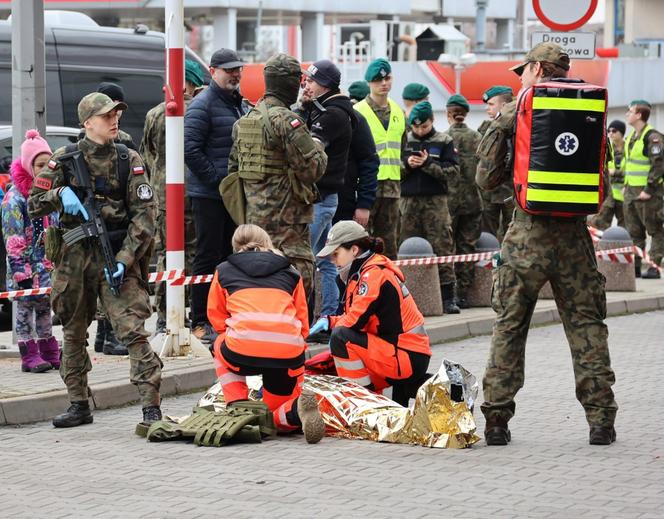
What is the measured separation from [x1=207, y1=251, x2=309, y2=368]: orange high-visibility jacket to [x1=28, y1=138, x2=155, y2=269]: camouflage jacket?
1.67 feet

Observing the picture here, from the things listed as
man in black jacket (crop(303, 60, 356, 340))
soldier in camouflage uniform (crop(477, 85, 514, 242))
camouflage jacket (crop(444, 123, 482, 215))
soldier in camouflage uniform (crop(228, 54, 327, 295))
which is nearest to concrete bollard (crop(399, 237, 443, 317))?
camouflage jacket (crop(444, 123, 482, 215))

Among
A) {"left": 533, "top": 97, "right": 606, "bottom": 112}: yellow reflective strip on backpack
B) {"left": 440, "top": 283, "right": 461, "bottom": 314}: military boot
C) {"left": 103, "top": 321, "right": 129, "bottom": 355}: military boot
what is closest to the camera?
{"left": 533, "top": 97, "right": 606, "bottom": 112}: yellow reflective strip on backpack

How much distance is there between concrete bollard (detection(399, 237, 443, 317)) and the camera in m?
13.0

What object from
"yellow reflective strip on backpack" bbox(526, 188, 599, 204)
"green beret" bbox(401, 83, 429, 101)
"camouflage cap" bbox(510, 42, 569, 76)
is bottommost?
"yellow reflective strip on backpack" bbox(526, 188, 599, 204)

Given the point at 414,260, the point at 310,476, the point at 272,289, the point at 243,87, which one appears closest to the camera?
the point at 310,476

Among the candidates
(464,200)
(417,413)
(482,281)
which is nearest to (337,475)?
(417,413)

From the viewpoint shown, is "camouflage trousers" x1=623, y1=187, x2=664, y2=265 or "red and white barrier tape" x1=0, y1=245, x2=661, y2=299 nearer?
"red and white barrier tape" x1=0, y1=245, x2=661, y2=299

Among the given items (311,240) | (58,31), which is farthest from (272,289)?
(58,31)

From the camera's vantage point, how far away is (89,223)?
8.35 metres

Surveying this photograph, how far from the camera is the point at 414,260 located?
12.9m

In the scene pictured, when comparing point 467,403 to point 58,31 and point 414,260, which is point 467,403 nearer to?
point 414,260

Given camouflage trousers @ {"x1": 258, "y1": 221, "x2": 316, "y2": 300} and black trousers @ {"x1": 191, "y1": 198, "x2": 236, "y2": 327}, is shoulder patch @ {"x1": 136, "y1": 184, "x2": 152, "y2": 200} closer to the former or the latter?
camouflage trousers @ {"x1": 258, "y1": 221, "x2": 316, "y2": 300}

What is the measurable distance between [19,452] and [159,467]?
0.96 meters

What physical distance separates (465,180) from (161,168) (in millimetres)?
3370
